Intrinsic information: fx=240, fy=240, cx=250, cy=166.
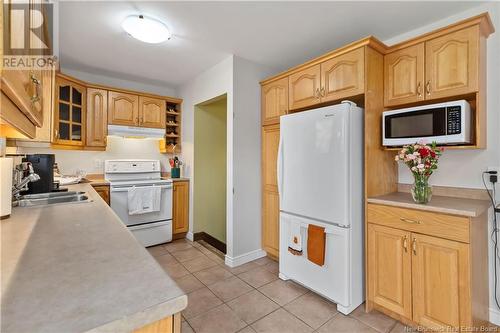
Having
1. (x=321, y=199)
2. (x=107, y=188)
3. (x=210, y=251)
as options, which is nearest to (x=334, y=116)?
(x=321, y=199)

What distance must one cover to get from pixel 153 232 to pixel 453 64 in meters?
3.68

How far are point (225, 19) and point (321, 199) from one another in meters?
1.78

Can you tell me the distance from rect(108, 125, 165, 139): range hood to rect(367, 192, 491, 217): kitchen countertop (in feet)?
9.94

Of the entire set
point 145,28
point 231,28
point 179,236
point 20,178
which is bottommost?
point 179,236

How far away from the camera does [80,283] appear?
0.61m

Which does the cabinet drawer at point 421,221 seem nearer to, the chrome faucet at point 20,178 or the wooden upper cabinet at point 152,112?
the chrome faucet at point 20,178

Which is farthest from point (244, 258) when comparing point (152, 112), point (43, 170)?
point (152, 112)

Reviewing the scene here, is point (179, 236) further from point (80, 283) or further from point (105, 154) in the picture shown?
point (80, 283)

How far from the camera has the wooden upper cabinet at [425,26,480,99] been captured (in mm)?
1672

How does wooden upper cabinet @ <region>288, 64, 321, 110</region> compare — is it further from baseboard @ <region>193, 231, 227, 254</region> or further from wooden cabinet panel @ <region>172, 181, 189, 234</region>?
baseboard @ <region>193, 231, 227, 254</region>

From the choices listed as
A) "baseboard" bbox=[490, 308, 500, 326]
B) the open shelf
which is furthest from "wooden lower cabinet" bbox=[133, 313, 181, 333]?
the open shelf

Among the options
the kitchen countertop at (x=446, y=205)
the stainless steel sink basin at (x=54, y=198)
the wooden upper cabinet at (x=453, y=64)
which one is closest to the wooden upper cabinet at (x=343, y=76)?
the wooden upper cabinet at (x=453, y=64)

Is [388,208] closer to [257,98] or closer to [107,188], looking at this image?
[257,98]

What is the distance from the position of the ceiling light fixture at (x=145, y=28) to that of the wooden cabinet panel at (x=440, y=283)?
2622mm
